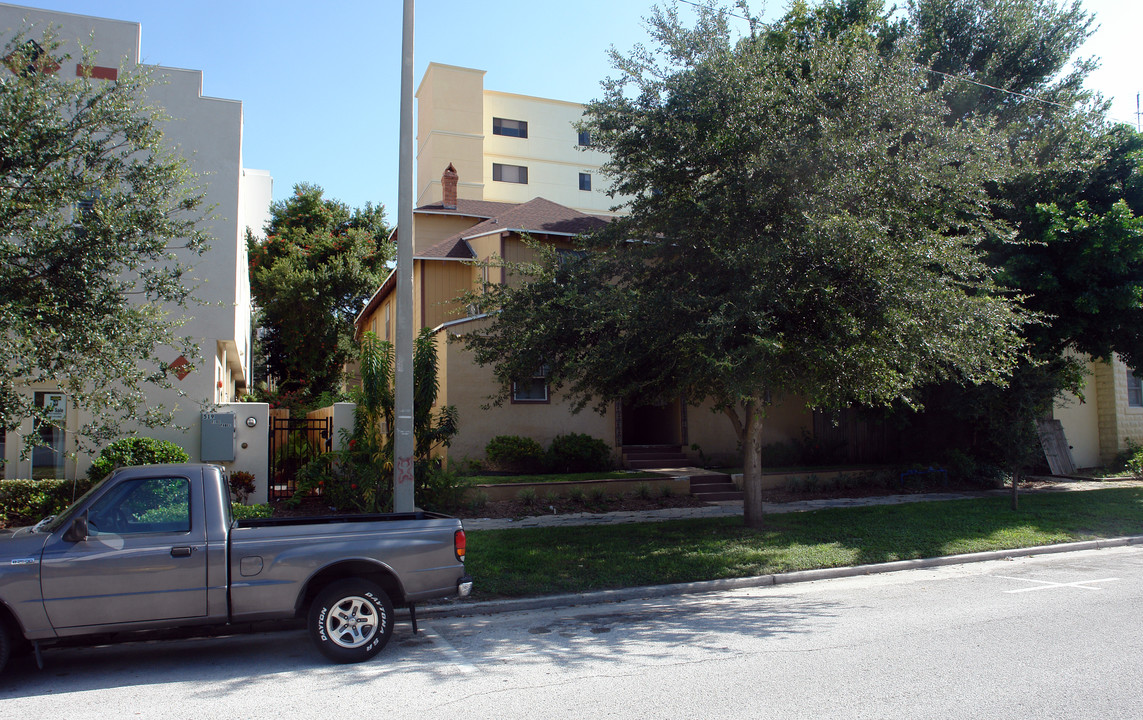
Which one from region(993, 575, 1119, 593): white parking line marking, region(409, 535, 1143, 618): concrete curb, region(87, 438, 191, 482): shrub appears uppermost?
region(87, 438, 191, 482): shrub

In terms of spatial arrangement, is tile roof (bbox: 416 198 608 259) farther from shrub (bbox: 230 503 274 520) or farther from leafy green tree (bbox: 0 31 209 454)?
leafy green tree (bbox: 0 31 209 454)

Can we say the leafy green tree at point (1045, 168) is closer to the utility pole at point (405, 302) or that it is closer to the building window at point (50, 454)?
the utility pole at point (405, 302)

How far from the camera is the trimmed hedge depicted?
1241 centimetres

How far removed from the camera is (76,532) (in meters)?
5.99

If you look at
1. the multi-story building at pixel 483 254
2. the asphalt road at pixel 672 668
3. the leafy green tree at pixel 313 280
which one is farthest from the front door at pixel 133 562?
the leafy green tree at pixel 313 280

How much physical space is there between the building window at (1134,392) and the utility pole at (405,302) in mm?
26680

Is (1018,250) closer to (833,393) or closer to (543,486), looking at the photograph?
(833,393)

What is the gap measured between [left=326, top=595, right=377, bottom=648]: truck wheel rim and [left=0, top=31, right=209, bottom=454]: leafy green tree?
15.2ft

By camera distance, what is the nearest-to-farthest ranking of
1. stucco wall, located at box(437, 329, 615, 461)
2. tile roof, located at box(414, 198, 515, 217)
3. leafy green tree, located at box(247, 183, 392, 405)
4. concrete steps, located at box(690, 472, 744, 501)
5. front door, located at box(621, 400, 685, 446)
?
concrete steps, located at box(690, 472, 744, 501)
stucco wall, located at box(437, 329, 615, 461)
front door, located at box(621, 400, 685, 446)
tile roof, located at box(414, 198, 515, 217)
leafy green tree, located at box(247, 183, 392, 405)

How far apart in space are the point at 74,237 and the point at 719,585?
347 inches

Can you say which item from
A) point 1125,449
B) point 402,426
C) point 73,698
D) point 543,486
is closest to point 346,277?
point 543,486

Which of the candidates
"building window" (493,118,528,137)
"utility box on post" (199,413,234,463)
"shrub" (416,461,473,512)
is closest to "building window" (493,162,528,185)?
"building window" (493,118,528,137)

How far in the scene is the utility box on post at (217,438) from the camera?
14.3 meters

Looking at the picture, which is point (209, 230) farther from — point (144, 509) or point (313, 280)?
point (313, 280)
